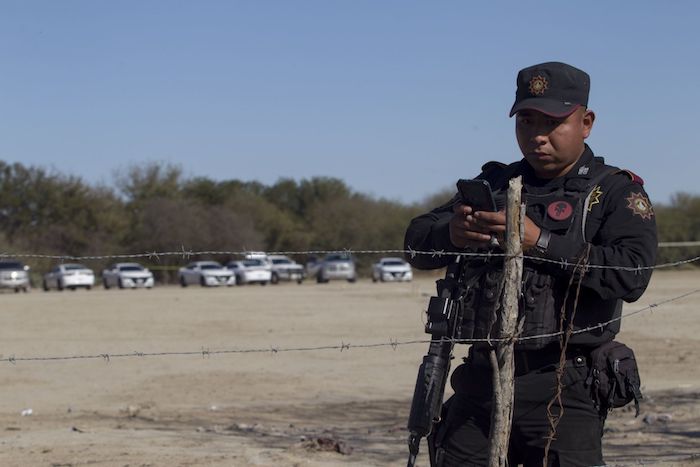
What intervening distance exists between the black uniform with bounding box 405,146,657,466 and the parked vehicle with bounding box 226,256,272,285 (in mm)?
41193

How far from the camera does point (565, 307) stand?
3.82 meters

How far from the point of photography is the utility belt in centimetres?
386

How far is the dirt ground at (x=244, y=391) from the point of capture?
7.96m

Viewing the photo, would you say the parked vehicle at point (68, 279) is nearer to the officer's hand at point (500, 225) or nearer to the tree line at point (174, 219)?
the tree line at point (174, 219)

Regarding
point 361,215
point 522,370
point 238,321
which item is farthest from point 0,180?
point 522,370

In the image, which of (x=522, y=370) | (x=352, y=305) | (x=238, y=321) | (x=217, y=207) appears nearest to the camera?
(x=522, y=370)

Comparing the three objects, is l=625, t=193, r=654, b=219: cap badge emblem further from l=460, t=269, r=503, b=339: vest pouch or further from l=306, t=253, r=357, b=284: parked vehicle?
l=306, t=253, r=357, b=284: parked vehicle

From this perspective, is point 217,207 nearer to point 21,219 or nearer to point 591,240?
point 21,219

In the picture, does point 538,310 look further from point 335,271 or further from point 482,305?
point 335,271

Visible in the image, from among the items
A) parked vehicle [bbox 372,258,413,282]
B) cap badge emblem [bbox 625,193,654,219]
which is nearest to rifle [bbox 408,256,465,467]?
cap badge emblem [bbox 625,193,654,219]

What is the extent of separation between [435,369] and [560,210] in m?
0.71

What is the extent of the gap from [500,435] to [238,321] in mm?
17933

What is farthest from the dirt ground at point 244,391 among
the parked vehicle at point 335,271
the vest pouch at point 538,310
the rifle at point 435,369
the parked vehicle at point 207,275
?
the parked vehicle at point 335,271

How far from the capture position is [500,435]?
380 centimetres
